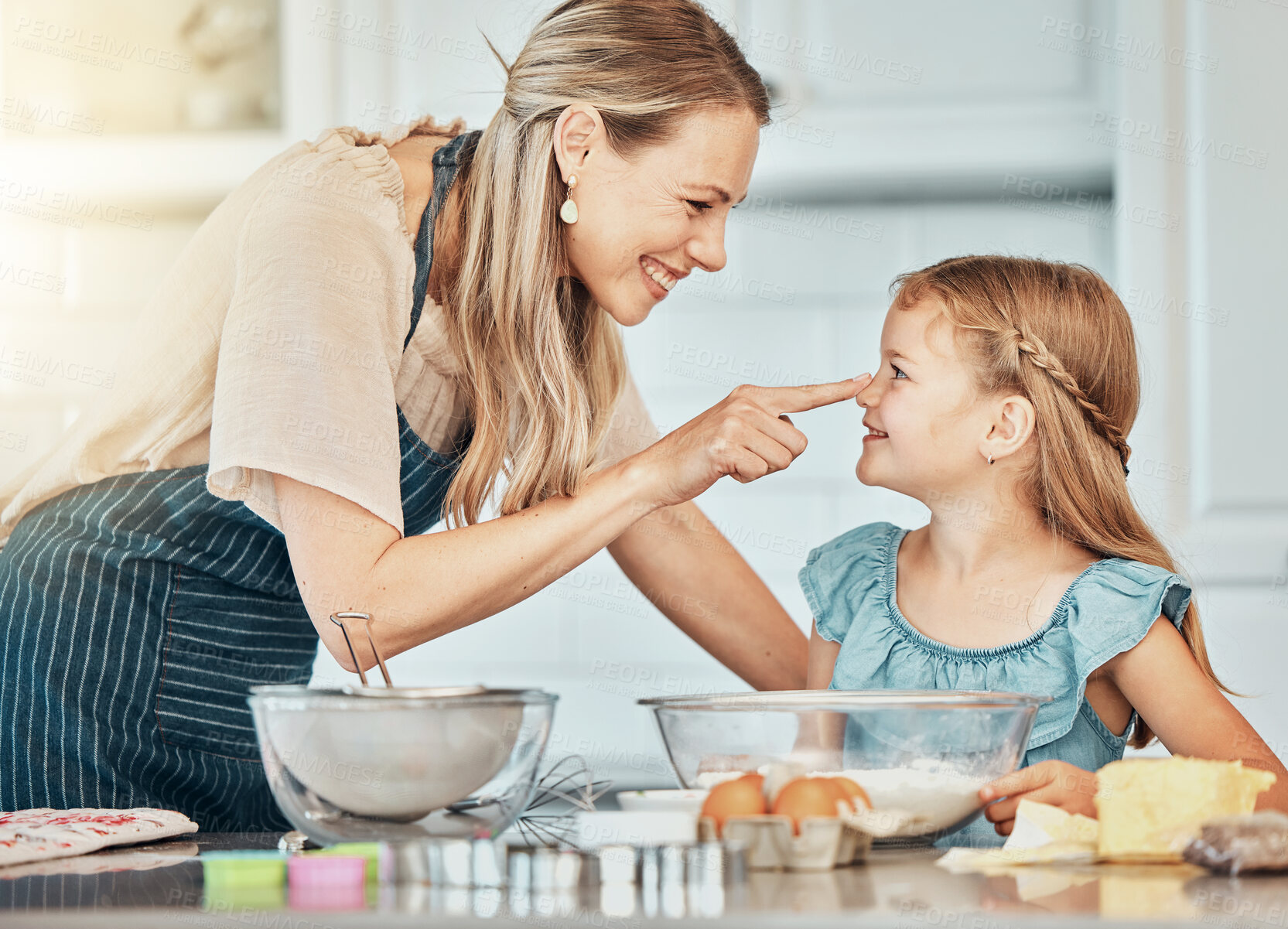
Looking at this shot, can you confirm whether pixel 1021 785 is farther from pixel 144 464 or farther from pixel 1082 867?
pixel 144 464

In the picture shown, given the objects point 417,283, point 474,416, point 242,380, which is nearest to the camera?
point 242,380

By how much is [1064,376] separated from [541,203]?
1.92 ft

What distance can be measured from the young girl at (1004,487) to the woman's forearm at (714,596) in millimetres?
75

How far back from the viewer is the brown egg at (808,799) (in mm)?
727


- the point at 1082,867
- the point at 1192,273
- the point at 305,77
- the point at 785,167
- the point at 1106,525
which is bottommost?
the point at 1082,867

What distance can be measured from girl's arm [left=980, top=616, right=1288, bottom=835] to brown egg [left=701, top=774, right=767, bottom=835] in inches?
19.8

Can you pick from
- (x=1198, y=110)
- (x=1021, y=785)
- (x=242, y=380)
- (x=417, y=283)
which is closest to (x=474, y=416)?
(x=417, y=283)

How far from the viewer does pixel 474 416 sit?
1349mm

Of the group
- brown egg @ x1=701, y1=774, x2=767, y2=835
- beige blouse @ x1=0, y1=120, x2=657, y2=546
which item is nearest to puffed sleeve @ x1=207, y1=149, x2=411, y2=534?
beige blouse @ x1=0, y1=120, x2=657, y2=546

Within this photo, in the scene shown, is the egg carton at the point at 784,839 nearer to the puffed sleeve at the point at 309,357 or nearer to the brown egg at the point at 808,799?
the brown egg at the point at 808,799

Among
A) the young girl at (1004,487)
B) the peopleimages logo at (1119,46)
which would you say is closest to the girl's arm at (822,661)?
the young girl at (1004,487)

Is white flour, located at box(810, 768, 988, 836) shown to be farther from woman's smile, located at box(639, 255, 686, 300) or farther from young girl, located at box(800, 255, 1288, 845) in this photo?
woman's smile, located at box(639, 255, 686, 300)

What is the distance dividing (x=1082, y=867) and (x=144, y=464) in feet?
3.21

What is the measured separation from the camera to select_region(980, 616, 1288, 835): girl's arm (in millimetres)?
1074
